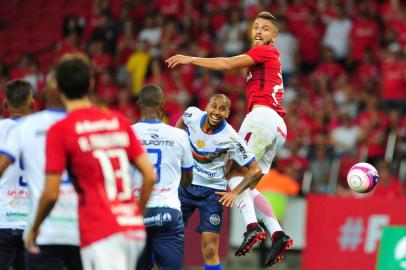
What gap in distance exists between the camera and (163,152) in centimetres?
940

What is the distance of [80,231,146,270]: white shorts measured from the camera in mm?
6777

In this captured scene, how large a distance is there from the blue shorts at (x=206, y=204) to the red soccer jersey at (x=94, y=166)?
410 cm

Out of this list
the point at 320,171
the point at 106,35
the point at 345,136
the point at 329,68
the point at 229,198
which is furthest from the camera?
the point at 106,35

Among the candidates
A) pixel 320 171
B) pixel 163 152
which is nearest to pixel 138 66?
pixel 320 171

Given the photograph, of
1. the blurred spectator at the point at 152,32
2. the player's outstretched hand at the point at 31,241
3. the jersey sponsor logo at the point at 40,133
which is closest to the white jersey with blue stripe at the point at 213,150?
the jersey sponsor logo at the point at 40,133

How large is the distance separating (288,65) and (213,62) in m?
11.6

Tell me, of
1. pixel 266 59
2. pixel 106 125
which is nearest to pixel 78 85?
pixel 106 125

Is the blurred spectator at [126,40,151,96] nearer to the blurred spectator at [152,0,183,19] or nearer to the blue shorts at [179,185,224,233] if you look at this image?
the blurred spectator at [152,0,183,19]

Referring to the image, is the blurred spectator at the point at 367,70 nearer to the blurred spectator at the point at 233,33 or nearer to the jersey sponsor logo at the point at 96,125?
the blurred spectator at the point at 233,33

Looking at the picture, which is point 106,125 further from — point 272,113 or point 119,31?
point 119,31

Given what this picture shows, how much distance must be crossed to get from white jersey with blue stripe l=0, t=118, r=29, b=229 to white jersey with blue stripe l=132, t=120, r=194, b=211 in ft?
3.81

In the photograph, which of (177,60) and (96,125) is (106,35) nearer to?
(177,60)

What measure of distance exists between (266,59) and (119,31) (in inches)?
535

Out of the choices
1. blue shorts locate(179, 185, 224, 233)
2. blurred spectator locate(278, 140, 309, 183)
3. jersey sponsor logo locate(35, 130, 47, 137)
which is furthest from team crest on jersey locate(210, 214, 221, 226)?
blurred spectator locate(278, 140, 309, 183)
